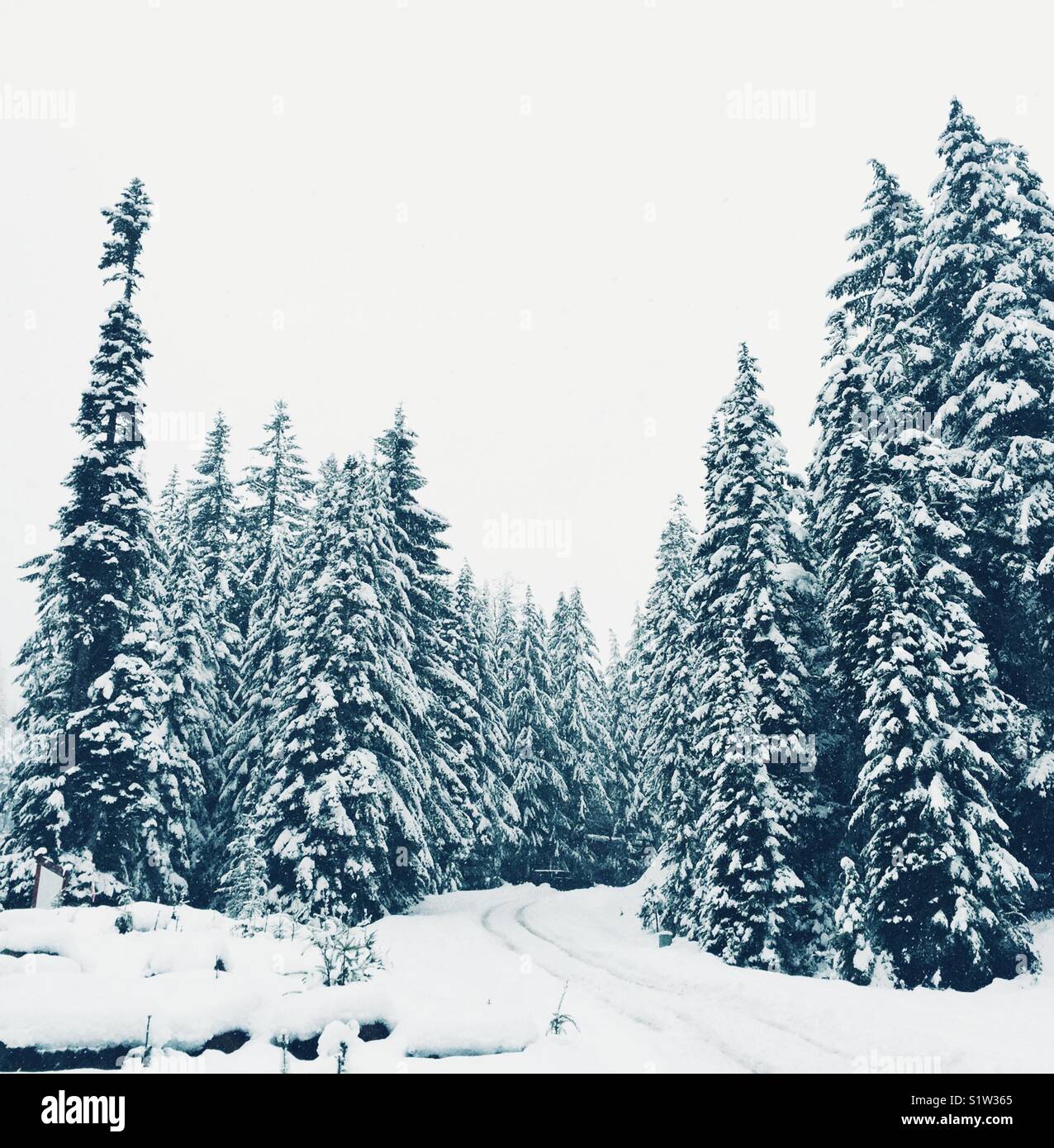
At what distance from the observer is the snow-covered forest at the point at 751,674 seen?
53.4 ft

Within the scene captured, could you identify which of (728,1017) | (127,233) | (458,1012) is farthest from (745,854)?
(127,233)

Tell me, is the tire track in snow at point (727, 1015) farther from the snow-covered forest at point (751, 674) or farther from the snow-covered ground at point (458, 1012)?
the snow-covered forest at point (751, 674)

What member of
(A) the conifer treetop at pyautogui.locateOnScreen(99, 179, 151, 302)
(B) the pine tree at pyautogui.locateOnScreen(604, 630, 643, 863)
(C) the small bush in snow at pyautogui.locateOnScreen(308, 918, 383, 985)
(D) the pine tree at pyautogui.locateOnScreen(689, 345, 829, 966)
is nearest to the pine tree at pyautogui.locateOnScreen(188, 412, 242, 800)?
(A) the conifer treetop at pyautogui.locateOnScreen(99, 179, 151, 302)

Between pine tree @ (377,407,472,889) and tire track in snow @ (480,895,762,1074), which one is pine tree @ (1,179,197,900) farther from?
tire track in snow @ (480,895,762,1074)

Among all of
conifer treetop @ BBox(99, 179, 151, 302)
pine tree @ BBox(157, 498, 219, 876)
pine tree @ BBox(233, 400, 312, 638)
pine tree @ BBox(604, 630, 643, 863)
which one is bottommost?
pine tree @ BBox(604, 630, 643, 863)

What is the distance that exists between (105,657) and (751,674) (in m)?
17.7

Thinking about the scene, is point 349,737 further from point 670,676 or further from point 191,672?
point 670,676

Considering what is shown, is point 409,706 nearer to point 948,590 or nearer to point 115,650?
point 115,650

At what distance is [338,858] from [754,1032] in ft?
49.4

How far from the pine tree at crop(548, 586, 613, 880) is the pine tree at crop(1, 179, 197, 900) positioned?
27.1 metres

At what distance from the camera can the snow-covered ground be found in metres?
7.55

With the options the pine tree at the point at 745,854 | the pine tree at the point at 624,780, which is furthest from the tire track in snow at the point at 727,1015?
the pine tree at the point at 624,780

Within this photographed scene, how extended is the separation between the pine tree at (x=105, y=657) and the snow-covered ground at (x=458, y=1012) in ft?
24.4

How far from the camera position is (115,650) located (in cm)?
2209
